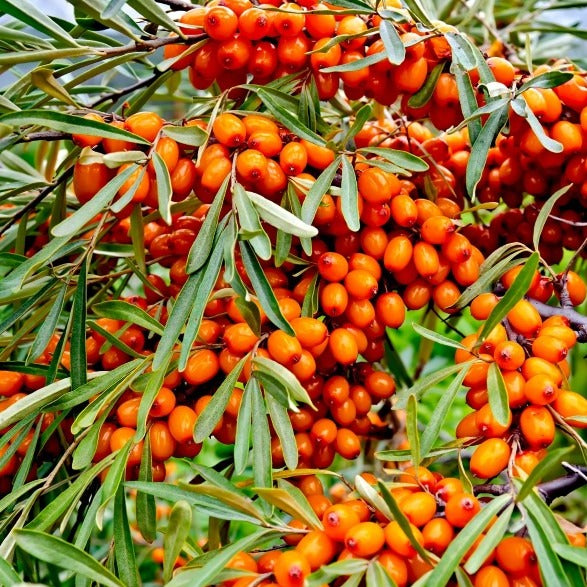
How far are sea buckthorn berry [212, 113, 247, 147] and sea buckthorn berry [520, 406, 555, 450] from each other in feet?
1.29

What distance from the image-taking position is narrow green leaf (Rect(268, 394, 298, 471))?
66cm

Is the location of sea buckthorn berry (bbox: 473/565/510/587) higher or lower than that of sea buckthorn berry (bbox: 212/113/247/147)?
lower

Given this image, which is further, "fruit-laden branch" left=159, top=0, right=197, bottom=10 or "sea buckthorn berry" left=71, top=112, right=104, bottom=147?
"fruit-laden branch" left=159, top=0, right=197, bottom=10

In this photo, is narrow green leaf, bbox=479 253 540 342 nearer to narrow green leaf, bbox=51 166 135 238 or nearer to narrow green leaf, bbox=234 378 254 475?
narrow green leaf, bbox=234 378 254 475

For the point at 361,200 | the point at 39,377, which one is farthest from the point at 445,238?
the point at 39,377

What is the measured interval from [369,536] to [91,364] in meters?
0.41

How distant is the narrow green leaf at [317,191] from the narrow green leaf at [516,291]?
0.20 meters

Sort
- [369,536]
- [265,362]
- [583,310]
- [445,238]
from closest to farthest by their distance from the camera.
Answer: [369,536] < [265,362] < [445,238] < [583,310]

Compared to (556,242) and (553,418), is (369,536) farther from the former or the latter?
(556,242)

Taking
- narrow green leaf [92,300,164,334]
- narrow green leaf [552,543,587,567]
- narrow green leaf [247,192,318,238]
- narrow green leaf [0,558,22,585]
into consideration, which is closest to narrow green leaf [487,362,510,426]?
narrow green leaf [552,543,587,567]

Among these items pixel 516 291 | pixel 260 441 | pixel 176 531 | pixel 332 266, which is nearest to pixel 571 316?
pixel 516 291

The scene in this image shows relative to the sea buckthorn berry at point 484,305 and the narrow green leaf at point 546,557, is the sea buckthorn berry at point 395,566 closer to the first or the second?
the narrow green leaf at point 546,557

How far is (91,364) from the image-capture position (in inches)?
32.7

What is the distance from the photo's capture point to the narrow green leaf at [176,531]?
0.60 metres
